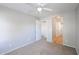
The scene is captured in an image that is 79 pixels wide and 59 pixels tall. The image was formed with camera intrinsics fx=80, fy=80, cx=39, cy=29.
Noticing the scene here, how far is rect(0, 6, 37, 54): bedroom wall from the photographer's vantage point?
1.96 m

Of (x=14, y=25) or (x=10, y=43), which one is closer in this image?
(x=10, y=43)

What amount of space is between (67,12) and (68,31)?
660mm

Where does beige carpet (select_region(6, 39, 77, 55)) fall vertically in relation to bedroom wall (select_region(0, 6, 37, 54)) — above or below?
below

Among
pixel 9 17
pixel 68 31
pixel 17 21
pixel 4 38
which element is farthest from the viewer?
pixel 68 31

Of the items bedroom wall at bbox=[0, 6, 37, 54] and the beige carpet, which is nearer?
the beige carpet

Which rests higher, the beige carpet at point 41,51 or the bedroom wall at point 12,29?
the bedroom wall at point 12,29

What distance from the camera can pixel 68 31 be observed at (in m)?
2.65

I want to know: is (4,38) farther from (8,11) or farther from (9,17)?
(8,11)

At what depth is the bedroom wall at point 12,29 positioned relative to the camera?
6.42 feet

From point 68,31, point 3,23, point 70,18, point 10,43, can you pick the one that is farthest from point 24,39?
point 70,18

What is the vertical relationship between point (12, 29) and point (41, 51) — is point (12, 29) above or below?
above

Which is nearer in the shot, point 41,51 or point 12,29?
point 41,51

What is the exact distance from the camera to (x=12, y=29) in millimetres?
2236

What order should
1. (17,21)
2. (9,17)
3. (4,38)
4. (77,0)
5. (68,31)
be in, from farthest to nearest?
(68,31) < (17,21) < (9,17) < (4,38) < (77,0)
